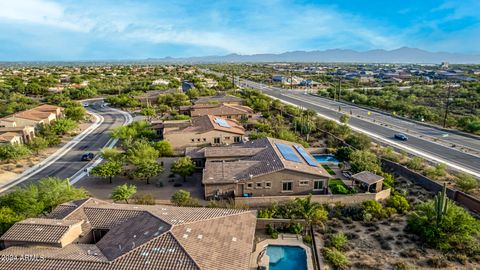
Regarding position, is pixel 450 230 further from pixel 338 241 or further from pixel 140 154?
pixel 140 154

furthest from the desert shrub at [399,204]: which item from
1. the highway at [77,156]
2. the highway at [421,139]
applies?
the highway at [77,156]

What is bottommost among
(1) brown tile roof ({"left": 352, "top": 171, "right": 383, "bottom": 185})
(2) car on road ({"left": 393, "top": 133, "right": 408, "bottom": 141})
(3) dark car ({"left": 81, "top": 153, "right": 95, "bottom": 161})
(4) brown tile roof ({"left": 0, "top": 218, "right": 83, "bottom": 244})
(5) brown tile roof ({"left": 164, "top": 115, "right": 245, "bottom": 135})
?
(3) dark car ({"left": 81, "top": 153, "right": 95, "bottom": 161})

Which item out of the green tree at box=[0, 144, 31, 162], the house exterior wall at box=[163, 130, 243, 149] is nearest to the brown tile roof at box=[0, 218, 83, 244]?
the house exterior wall at box=[163, 130, 243, 149]

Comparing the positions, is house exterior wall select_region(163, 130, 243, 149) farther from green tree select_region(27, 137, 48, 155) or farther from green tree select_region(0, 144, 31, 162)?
green tree select_region(0, 144, 31, 162)

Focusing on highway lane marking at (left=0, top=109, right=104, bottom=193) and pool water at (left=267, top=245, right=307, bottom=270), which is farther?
highway lane marking at (left=0, top=109, right=104, bottom=193)

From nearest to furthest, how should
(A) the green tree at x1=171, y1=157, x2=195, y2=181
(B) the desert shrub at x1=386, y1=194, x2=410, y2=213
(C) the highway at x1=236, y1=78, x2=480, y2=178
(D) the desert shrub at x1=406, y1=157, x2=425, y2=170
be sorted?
1. (B) the desert shrub at x1=386, y1=194, x2=410, y2=213
2. (A) the green tree at x1=171, y1=157, x2=195, y2=181
3. (D) the desert shrub at x1=406, y1=157, x2=425, y2=170
4. (C) the highway at x1=236, y1=78, x2=480, y2=178

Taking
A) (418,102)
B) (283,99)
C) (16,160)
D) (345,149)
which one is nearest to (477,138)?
(345,149)

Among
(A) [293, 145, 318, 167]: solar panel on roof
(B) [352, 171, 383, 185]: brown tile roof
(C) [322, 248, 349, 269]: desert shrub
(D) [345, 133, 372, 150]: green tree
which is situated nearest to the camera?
(C) [322, 248, 349, 269]: desert shrub

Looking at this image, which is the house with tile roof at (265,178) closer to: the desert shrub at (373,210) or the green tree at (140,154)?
the desert shrub at (373,210)
